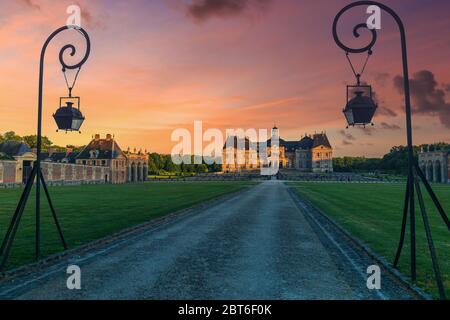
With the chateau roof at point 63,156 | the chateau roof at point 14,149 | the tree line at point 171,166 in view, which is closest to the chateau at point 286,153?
the tree line at point 171,166

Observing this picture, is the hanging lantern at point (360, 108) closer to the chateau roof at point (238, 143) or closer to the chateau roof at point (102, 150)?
the chateau roof at point (102, 150)

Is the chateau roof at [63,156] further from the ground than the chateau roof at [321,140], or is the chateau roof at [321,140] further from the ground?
the chateau roof at [321,140]

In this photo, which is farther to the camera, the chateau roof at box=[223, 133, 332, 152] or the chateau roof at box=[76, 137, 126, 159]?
the chateau roof at box=[223, 133, 332, 152]

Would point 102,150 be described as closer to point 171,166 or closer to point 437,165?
point 171,166

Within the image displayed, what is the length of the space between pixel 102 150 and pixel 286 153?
95675 mm

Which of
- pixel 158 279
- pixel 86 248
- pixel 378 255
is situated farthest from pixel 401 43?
pixel 86 248

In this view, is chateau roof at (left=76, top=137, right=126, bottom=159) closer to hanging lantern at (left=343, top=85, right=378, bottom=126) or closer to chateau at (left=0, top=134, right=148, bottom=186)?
chateau at (left=0, top=134, right=148, bottom=186)

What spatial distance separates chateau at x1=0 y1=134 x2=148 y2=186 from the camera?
234 ft

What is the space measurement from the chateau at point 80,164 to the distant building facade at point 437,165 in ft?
292

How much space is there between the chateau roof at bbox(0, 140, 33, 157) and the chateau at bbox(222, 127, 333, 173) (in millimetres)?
97083

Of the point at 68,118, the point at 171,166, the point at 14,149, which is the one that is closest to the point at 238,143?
the point at 171,166

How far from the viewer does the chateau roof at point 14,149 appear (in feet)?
245

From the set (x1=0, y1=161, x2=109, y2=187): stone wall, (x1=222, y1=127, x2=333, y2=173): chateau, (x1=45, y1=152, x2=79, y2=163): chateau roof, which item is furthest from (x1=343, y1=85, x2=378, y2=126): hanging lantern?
(x1=222, y1=127, x2=333, y2=173): chateau

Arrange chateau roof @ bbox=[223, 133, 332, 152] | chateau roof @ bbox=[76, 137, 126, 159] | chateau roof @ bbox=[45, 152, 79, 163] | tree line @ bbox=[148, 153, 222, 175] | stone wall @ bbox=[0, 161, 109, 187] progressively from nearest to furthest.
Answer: stone wall @ bbox=[0, 161, 109, 187] → chateau roof @ bbox=[76, 137, 126, 159] → chateau roof @ bbox=[45, 152, 79, 163] → chateau roof @ bbox=[223, 133, 332, 152] → tree line @ bbox=[148, 153, 222, 175]
